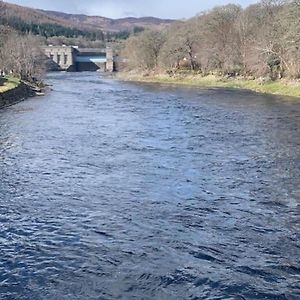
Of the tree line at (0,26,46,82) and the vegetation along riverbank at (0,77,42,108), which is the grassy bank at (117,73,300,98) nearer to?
the tree line at (0,26,46,82)

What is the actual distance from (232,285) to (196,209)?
178 inches

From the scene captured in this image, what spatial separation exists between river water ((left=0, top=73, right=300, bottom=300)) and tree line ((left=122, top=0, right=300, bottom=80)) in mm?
28715

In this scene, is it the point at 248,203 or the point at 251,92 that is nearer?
the point at 248,203

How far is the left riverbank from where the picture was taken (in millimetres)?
43656

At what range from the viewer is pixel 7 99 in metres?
44.3

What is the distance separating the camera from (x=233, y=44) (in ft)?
241

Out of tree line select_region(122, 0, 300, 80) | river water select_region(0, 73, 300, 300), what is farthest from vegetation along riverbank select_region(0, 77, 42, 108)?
tree line select_region(122, 0, 300, 80)

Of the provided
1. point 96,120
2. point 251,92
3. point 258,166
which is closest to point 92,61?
point 251,92

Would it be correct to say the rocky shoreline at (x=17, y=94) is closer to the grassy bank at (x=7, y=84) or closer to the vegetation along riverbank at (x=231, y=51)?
the grassy bank at (x=7, y=84)

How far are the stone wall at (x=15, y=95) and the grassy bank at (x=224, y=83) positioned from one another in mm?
25112

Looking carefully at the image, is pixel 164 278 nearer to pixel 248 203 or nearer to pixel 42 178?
pixel 248 203

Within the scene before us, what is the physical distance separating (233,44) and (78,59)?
97122 mm

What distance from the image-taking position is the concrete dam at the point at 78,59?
148 metres

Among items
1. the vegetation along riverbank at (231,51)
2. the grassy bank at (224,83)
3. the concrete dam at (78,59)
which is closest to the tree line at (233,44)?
the vegetation along riverbank at (231,51)
